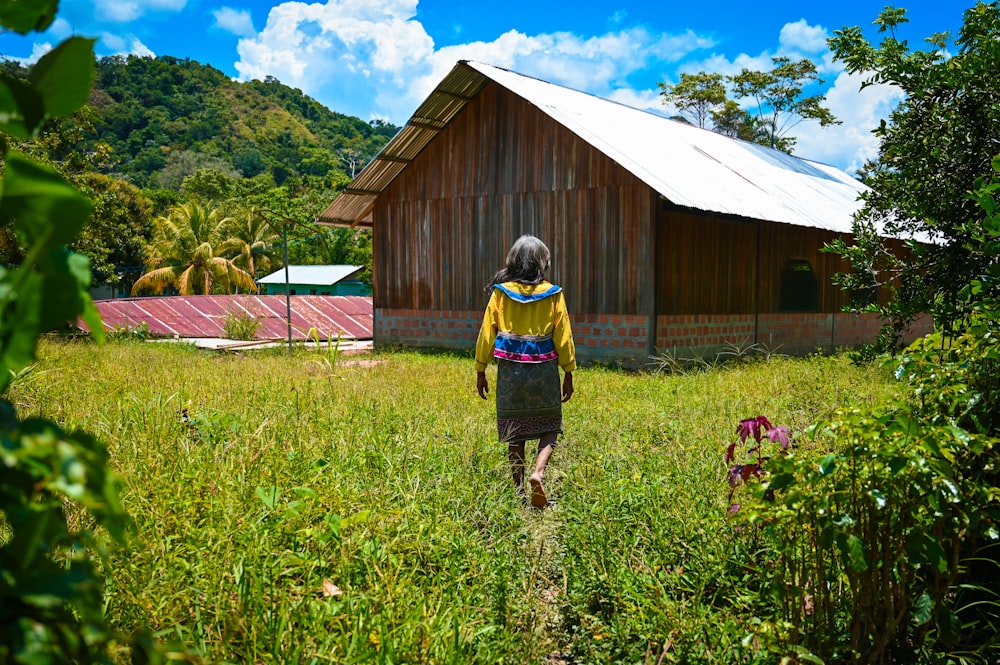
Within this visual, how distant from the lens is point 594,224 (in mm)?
12688

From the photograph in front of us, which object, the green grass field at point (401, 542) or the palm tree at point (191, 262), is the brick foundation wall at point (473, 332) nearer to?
the green grass field at point (401, 542)

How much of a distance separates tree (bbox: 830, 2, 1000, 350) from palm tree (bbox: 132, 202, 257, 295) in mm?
32563

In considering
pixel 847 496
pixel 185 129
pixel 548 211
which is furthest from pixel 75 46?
pixel 185 129

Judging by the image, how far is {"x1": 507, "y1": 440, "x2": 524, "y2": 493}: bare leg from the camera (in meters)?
5.12

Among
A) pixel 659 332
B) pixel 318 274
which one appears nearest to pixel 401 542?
pixel 659 332

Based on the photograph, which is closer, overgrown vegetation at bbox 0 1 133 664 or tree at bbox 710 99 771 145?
overgrown vegetation at bbox 0 1 133 664

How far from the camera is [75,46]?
752 mm

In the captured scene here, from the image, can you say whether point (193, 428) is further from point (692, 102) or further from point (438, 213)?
point (692, 102)

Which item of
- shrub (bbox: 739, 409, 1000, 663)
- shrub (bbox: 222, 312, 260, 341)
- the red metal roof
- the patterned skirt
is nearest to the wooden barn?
shrub (bbox: 222, 312, 260, 341)

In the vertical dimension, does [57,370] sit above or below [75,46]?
below

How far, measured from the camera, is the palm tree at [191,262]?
35906mm

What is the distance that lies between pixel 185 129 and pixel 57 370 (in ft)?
270

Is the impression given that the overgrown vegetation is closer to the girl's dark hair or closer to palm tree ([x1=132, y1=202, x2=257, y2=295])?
the girl's dark hair

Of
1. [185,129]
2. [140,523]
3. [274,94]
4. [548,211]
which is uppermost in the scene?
[274,94]
